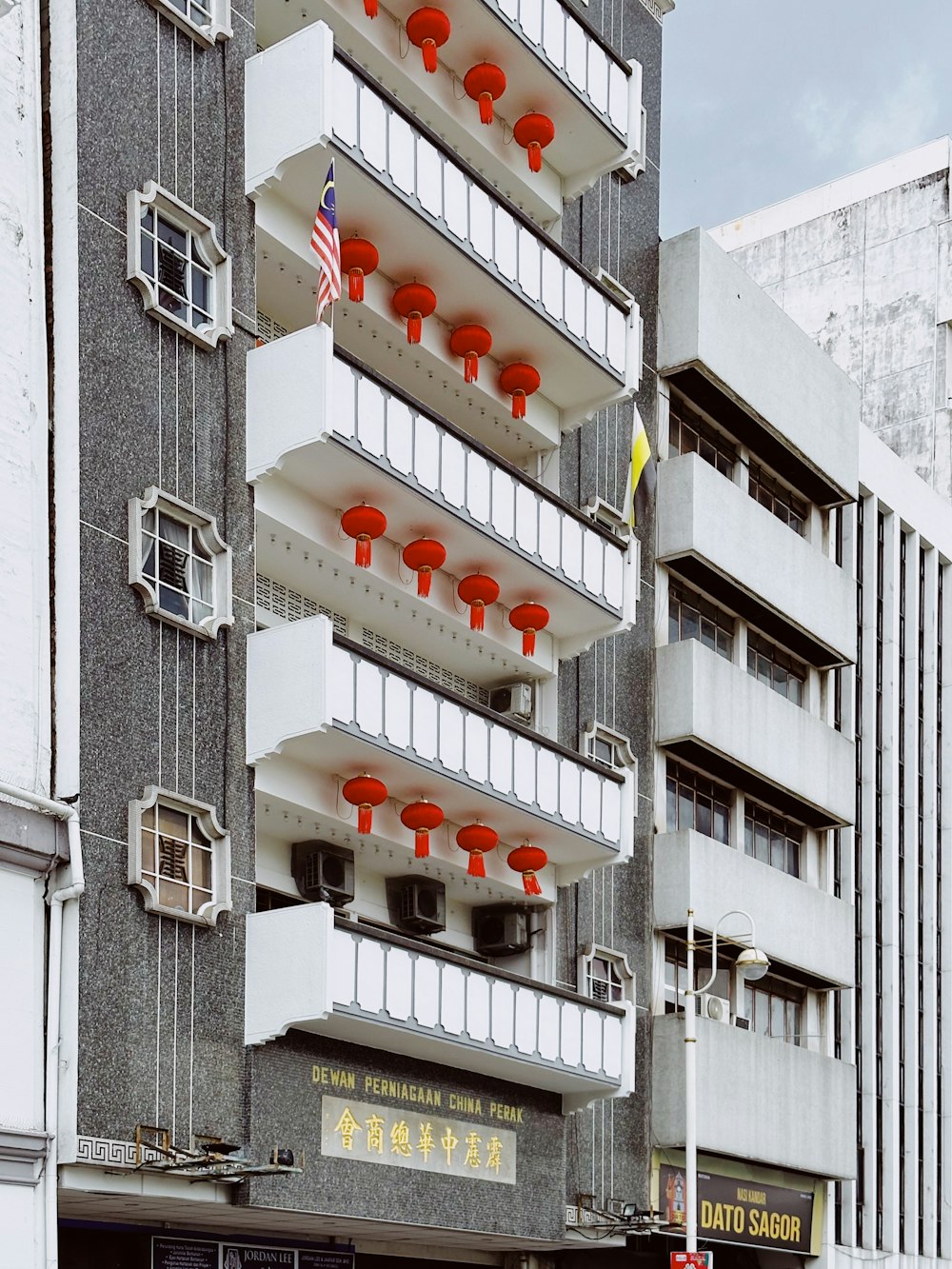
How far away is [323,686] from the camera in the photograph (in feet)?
81.3

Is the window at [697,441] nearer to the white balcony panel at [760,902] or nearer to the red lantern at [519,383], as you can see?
the red lantern at [519,383]

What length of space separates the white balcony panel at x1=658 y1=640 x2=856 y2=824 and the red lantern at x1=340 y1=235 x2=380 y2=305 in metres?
9.30

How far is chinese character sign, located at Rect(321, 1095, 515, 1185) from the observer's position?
25391 millimetres

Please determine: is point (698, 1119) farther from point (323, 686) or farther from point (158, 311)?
point (158, 311)

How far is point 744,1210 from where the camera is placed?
34.6 meters

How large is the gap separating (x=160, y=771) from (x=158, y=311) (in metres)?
5.29

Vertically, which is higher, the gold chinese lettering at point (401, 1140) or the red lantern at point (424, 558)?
the red lantern at point (424, 558)

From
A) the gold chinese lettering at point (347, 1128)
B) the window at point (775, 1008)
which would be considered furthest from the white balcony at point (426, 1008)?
the window at point (775, 1008)

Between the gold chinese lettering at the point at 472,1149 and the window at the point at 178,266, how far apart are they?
10964mm

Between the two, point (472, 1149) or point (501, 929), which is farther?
point (501, 929)

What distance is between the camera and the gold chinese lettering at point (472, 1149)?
91.2 feet

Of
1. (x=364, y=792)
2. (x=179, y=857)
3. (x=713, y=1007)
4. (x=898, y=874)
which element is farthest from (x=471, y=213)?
(x=898, y=874)

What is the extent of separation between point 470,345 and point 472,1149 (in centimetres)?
1128

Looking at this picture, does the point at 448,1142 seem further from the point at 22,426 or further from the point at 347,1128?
the point at 22,426
